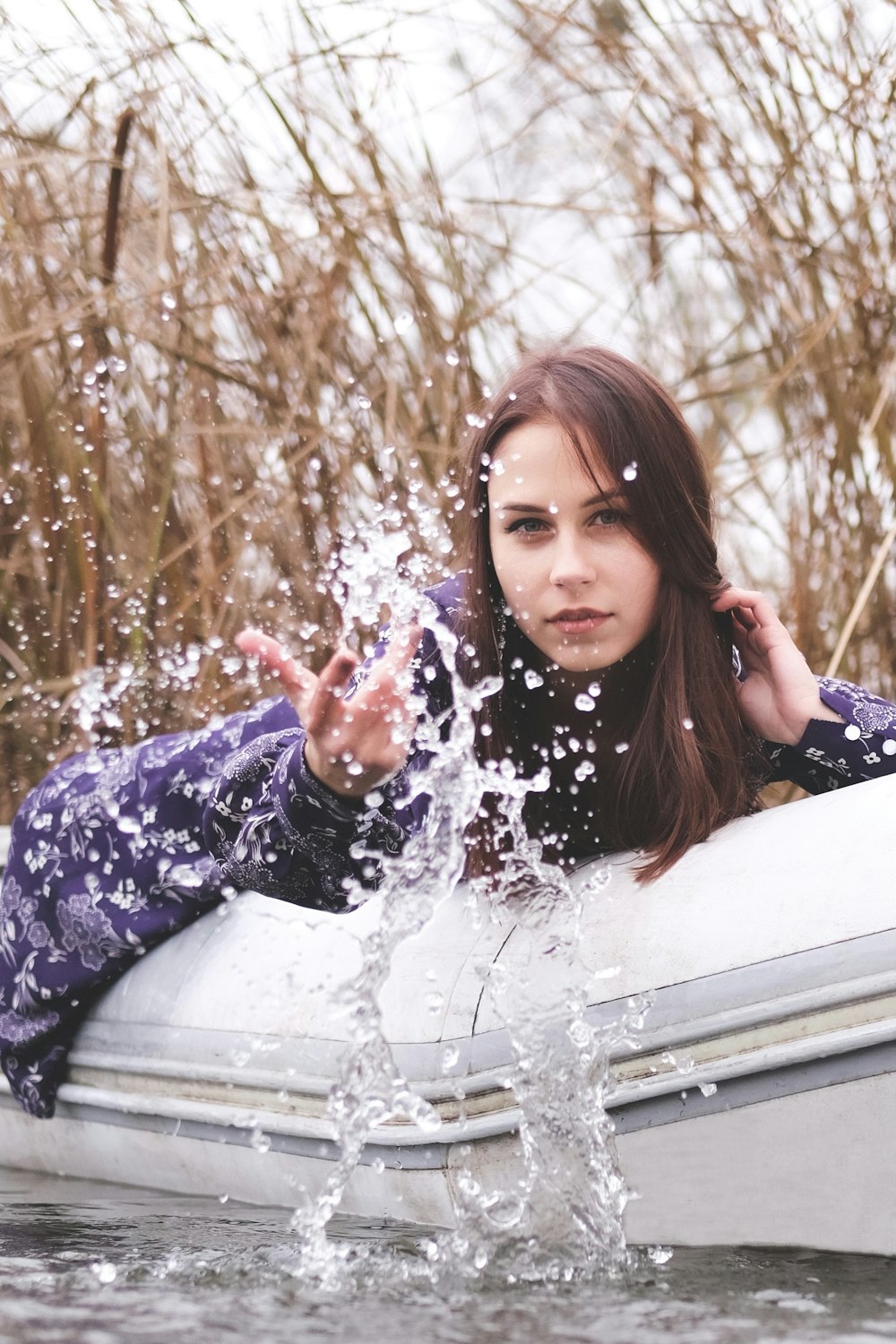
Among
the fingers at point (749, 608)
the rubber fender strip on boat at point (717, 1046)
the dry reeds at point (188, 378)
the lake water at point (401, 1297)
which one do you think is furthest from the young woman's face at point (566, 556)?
the dry reeds at point (188, 378)

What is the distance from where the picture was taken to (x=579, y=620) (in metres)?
1.79

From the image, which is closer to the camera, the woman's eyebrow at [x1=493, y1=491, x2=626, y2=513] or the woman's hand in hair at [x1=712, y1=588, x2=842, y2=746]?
the woman's eyebrow at [x1=493, y1=491, x2=626, y2=513]

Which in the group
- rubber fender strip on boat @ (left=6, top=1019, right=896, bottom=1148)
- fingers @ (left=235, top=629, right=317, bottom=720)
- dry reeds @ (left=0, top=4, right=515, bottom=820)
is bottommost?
rubber fender strip on boat @ (left=6, top=1019, right=896, bottom=1148)

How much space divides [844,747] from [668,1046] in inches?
18.0

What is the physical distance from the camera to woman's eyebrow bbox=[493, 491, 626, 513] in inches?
69.8

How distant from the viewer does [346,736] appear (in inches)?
64.9

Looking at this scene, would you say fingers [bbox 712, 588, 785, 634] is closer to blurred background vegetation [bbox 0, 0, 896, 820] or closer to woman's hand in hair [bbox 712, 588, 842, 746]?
woman's hand in hair [bbox 712, 588, 842, 746]

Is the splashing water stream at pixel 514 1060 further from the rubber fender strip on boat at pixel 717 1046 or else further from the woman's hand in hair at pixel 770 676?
the woman's hand in hair at pixel 770 676

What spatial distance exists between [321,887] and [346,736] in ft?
1.09

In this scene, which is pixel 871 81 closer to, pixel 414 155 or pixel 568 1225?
pixel 414 155

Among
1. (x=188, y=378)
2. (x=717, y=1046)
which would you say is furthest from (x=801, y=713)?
(x=188, y=378)

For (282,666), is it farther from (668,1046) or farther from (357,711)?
(668,1046)

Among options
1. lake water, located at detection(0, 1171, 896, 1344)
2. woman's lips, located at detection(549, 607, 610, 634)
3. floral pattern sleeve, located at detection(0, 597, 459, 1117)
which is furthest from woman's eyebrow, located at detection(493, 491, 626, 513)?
lake water, located at detection(0, 1171, 896, 1344)

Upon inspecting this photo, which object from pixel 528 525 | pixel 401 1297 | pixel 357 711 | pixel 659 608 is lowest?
pixel 401 1297
